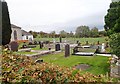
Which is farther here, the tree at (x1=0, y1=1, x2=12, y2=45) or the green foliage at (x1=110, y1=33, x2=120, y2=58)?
the tree at (x1=0, y1=1, x2=12, y2=45)

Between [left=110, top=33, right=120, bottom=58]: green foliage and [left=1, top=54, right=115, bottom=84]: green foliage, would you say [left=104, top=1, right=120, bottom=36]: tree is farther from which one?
[left=1, top=54, right=115, bottom=84]: green foliage

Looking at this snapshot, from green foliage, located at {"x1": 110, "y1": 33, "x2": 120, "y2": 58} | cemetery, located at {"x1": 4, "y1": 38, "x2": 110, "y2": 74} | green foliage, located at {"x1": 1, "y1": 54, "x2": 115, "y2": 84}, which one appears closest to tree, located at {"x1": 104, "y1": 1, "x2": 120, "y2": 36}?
green foliage, located at {"x1": 110, "y1": 33, "x2": 120, "y2": 58}

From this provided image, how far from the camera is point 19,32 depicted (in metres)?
55.2

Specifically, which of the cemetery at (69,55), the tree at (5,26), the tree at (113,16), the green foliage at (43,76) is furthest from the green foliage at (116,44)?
the tree at (5,26)

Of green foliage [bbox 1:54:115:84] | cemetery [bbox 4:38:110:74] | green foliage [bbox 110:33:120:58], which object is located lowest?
cemetery [bbox 4:38:110:74]

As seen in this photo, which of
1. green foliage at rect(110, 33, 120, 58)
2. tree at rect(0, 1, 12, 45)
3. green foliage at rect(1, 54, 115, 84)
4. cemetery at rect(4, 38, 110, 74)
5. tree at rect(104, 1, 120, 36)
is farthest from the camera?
tree at rect(0, 1, 12, 45)

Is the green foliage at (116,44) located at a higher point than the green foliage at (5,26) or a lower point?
lower

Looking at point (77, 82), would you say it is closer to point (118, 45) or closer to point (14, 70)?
point (14, 70)

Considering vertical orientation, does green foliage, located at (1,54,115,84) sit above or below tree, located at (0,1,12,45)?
below

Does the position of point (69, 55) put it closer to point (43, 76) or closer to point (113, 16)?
point (113, 16)

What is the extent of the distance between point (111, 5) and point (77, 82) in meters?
10.7

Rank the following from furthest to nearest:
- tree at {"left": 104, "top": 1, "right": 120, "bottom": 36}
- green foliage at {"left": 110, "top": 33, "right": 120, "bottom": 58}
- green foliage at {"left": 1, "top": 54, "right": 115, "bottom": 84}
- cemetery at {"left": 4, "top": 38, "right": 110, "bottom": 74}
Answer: cemetery at {"left": 4, "top": 38, "right": 110, "bottom": 74}, tree at {"left": 104, "top": 1, "right": 120, "bottom": 36}, green foliage at {"left": 110, "top": 33, "right": 120, "bottom": 58}, green foliage at {"left": 1, "top": 54, "right": 115, "bottom": 84}

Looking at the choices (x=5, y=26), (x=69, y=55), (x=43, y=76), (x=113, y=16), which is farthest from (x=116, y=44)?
(x=5, y=26)

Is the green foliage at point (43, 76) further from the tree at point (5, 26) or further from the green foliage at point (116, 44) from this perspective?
the tree at point (5, 26)
